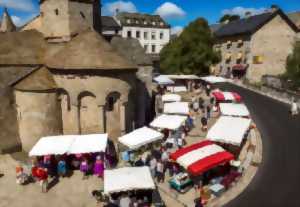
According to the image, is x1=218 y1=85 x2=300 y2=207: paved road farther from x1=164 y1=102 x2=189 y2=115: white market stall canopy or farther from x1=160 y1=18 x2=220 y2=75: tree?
x1=160 y1=18 x2=220 y2=75: tree

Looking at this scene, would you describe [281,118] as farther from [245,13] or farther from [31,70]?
[245,13]

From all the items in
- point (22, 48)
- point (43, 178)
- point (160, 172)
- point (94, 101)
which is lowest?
point (43, 178)

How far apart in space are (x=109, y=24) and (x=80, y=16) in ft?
159

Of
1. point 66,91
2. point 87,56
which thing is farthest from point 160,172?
point 87,56

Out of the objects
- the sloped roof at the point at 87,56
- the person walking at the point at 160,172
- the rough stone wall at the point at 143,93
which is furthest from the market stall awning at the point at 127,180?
the rough stone wall at the point at 143,93

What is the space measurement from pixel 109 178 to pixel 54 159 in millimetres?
6720

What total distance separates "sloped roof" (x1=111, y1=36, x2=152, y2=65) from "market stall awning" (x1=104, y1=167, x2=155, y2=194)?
618 inches

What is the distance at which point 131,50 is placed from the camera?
99.2ft

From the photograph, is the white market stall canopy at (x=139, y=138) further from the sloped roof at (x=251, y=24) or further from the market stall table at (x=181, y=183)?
the sloped roof at (x=251, y=24)

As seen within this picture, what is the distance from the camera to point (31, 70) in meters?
24.3

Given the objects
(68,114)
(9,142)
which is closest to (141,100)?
A: (68,114)

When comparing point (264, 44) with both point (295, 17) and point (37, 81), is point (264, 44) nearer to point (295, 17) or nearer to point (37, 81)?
point (295, 17)

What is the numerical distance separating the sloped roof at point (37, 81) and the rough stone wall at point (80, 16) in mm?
4967

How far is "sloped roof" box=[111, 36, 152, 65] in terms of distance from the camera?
97.2ft
